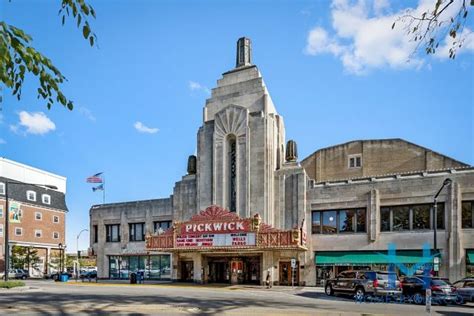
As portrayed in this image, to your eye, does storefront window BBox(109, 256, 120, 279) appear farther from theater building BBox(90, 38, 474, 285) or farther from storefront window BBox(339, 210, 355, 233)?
storefront window BBox(339, 210, 355, 233)

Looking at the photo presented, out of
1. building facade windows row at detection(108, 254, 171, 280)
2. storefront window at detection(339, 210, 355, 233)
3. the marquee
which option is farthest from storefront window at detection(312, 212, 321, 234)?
building facade windows row at detection(108, 254, 171, 280)

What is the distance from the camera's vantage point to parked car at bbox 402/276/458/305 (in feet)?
87.3

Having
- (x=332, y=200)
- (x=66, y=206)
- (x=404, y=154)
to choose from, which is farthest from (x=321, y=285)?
(x=66, y=206)

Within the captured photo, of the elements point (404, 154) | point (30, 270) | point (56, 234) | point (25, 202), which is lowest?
point (30, 270)

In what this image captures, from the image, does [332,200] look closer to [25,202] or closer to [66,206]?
[25,202]

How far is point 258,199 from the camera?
44125mm

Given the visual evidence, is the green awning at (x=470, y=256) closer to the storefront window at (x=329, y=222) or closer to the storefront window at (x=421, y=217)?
the storefront window at (x=421, y=217)

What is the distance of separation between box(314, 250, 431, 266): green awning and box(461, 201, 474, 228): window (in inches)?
154

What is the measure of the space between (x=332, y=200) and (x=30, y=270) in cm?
5240

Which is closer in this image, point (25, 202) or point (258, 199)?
point (258, 199)

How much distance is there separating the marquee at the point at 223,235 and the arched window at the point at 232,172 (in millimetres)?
2970

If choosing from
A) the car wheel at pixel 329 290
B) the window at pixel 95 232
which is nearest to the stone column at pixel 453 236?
the car wheel at pixel 329 290

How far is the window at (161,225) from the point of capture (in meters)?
51.3

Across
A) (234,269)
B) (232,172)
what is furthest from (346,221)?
(232,172)
